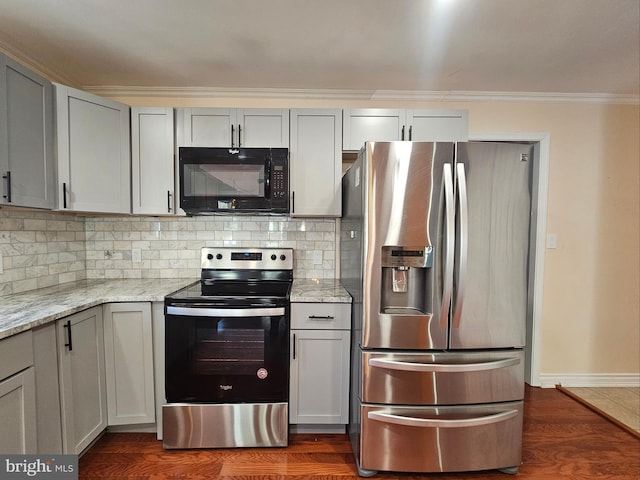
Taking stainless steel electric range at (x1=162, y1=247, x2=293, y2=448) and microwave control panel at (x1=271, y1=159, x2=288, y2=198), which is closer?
stainless steel electric range at (x1=162, y1=247, x2=293, y2=448)

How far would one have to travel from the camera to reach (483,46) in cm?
170

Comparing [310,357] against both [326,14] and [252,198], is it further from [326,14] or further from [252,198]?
[326,14]

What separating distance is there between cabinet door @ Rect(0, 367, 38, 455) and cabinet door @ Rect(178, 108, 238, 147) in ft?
5.06

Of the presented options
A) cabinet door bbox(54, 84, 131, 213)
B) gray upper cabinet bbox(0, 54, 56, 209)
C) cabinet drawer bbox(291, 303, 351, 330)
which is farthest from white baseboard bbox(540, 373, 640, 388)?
gray upper cabinet bbox(0, 54, 56, 209)

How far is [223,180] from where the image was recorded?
74.5 inches

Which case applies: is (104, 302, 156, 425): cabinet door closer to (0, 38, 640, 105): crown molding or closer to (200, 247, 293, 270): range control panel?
(200, 247, 293, 270): range control panel

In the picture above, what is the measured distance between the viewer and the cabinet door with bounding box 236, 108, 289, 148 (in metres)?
2.03

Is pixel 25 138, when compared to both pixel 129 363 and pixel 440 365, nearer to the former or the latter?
pixel 129 363

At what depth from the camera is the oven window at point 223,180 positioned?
189 centimetres

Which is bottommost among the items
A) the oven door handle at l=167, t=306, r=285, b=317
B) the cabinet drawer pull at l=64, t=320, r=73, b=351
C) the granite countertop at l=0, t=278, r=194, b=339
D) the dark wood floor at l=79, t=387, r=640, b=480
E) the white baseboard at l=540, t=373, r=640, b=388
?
the dark wood floor at l=79, t=387, r=640, b=480

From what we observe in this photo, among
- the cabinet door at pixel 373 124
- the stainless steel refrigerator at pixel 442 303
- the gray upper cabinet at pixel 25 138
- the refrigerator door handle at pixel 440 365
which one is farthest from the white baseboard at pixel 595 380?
the gray upper cabinet at pixel 25 138

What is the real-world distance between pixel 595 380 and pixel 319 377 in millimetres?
2464

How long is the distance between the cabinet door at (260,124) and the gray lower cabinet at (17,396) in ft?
5.15

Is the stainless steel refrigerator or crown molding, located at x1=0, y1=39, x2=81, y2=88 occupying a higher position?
crown molding, located at x1=0, y1=39, x2=81, y2=88
